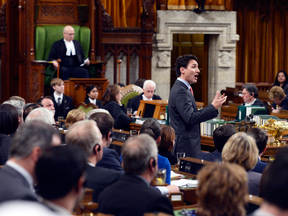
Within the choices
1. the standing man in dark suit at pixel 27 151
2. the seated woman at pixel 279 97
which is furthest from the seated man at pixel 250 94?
the standing man in dark suit at pixel 27 151

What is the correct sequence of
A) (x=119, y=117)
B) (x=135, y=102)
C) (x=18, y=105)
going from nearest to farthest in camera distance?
(x=18, y=105) → (x=119, y=117) → (x=135, y=102)

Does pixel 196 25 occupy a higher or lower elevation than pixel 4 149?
higher

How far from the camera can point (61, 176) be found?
69.8 inches

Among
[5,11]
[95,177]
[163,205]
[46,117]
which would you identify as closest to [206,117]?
[46,117]

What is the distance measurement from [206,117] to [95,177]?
1691 mm

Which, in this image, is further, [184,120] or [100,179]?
[184,120]

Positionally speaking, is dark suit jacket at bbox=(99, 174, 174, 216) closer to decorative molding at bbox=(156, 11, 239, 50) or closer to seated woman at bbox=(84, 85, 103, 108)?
seated woman at bbox=(84, 85, 103, 108)

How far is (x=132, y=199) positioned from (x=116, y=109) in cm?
424

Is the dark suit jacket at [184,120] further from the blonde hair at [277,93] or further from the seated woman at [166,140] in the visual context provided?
the blonde hair at [277,93]

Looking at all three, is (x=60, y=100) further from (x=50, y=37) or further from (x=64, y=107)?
(x=50, y=37)

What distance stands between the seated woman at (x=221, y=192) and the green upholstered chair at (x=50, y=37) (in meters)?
7.60

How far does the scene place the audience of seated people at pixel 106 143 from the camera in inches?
128

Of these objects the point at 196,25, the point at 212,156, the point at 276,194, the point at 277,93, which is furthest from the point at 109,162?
the point at 196,25

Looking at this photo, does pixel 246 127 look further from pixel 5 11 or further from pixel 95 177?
pixel 5 11
